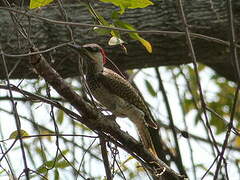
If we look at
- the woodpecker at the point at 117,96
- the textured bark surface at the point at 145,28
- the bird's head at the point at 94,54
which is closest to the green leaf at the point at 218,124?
the textured bark surface at the point at 145,28

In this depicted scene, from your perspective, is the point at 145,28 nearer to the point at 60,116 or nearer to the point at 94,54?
the point at 94,54

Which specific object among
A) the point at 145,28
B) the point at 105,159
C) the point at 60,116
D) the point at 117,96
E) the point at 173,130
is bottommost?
the point at 105,159

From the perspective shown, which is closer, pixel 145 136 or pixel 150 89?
pixel 145 136

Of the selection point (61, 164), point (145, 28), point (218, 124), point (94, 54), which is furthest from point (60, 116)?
point (61, 164)

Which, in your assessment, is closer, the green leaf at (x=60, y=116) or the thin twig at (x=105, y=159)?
the thin twig at (x=105, y=159)

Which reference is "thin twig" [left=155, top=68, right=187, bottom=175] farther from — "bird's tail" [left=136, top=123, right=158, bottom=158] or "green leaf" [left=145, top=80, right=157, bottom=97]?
"bird's tail" [left=136, top=123, right=158, bottom=158]

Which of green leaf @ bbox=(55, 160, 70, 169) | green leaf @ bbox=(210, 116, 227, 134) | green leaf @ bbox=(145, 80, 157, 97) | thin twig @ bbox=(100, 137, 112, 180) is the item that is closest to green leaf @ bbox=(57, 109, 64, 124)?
green leaf @ bbox=(145, 80, 157, 97)

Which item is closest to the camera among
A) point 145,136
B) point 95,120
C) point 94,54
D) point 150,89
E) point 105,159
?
point 95,120

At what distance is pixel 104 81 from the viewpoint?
4.25 metres

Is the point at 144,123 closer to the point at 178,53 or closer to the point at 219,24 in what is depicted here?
the point at 178,53

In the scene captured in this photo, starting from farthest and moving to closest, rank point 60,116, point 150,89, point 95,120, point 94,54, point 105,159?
point 150,89 → point 60,116 → point 94,54 → point 105,159 → point 95,120

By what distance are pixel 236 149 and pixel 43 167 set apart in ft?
10.5

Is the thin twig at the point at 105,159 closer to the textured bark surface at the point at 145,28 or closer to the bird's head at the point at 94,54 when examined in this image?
the bird's head at the point at 94,54

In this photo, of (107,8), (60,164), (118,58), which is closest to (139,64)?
(118,58)
